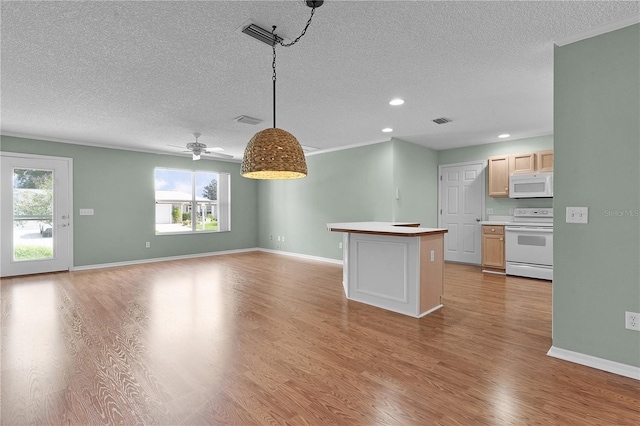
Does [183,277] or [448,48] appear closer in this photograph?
[448,48]

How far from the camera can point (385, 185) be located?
19.6 ft

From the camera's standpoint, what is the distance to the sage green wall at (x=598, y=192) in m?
2.20

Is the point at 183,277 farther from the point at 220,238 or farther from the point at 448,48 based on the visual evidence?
the point at 448,48

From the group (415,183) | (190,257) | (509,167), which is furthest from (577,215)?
(190,257)

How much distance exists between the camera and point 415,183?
6.47 m

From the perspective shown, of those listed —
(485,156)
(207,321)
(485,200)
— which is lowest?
(207,321)

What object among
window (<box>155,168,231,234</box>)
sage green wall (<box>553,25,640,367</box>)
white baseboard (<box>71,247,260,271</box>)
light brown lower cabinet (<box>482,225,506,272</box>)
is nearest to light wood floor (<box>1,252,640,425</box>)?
sage green wall (<box>553,25,640,367</box>)

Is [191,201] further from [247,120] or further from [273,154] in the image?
[273,154]

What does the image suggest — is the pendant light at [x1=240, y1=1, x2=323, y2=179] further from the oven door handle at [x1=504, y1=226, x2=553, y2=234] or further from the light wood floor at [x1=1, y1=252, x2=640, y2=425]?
the oven door handle at [x1=504, y1=226, x2=553, y2=234]

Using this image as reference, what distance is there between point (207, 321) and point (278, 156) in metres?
2.10

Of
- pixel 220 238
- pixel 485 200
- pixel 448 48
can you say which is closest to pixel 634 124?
pixel 448 48

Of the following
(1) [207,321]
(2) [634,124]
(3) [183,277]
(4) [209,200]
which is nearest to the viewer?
(2) [634,124]

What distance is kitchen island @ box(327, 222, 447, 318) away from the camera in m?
3.42

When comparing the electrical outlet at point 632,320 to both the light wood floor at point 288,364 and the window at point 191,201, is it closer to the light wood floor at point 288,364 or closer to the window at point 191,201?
the light wood floor at point 288,364
